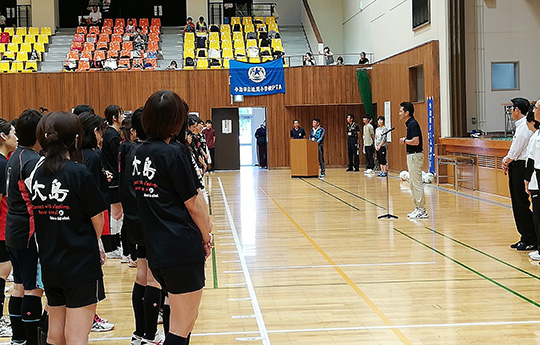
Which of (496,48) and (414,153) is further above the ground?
(496,48)

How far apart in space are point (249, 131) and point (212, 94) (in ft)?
18.8

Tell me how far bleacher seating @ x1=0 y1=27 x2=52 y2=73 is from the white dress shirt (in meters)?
18.3

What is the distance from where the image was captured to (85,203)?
3.56 meters

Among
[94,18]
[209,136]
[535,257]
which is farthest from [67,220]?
[94,18]

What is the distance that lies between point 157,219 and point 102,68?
20.0 metres

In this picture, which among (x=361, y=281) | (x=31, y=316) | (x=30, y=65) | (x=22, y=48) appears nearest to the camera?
(x=31, y=316)

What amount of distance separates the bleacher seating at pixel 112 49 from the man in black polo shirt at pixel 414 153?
13.9 m

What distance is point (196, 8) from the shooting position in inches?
1084

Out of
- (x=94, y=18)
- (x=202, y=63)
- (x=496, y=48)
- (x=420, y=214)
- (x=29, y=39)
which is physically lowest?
(x=420, y=214)

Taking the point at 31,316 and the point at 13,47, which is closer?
the point at 31,316

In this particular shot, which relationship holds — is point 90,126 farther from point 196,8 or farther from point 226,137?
point 196,8

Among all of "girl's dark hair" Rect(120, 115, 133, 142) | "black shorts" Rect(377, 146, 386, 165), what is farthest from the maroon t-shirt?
"girl's dark hair" Rect(120, 115, 133, 142)

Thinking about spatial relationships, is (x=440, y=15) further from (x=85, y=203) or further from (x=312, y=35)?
(x=85, y=203)

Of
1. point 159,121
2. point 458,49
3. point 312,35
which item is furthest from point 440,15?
point 159,121
